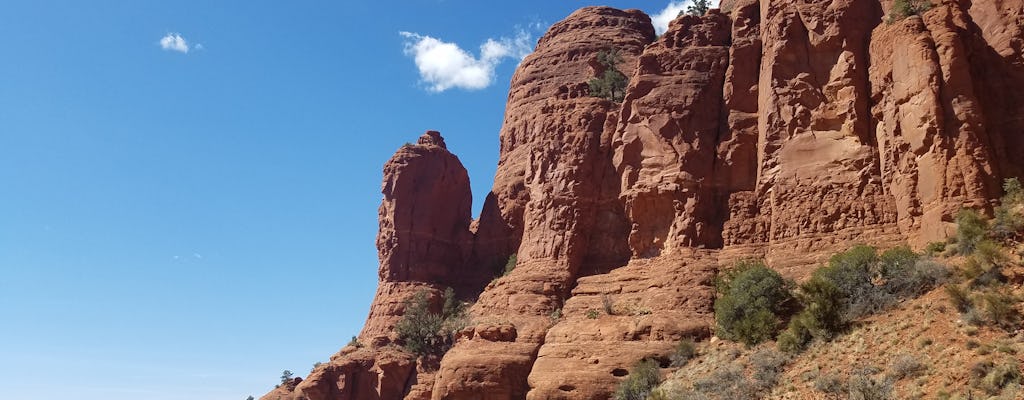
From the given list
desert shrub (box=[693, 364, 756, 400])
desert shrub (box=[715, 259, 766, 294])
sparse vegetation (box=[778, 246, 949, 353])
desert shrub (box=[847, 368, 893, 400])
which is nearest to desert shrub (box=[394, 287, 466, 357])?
desert shrub (box=[715, 259, 766, 294])

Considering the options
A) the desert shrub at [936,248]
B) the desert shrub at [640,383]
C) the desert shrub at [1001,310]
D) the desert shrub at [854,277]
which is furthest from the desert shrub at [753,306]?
the desert shrub at [1001,310]

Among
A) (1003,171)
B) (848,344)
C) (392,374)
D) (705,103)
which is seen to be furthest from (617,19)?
(848,344)

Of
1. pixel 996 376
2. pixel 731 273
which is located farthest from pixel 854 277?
pixel 996 376

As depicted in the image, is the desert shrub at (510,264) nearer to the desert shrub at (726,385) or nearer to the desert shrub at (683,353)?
the desert shrub at (683,353)

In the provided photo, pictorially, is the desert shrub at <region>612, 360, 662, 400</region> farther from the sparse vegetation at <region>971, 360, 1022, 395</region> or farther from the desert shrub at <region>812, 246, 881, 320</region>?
the sparse vegetation at <region>971, 360, 1022, 395</region>

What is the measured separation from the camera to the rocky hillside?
97.1 feet

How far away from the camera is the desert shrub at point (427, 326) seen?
143ft

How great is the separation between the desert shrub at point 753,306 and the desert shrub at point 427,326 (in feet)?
52.4

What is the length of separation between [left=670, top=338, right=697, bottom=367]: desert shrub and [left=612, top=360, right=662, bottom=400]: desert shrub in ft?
2.48

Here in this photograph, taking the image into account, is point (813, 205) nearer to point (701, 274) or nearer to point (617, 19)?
point (701, 274)

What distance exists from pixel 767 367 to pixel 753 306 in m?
3.88

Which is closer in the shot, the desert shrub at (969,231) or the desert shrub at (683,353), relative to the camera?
the desert shrub at (969,231)

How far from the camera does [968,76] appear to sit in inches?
1141

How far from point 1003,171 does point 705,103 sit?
13.4 metres
